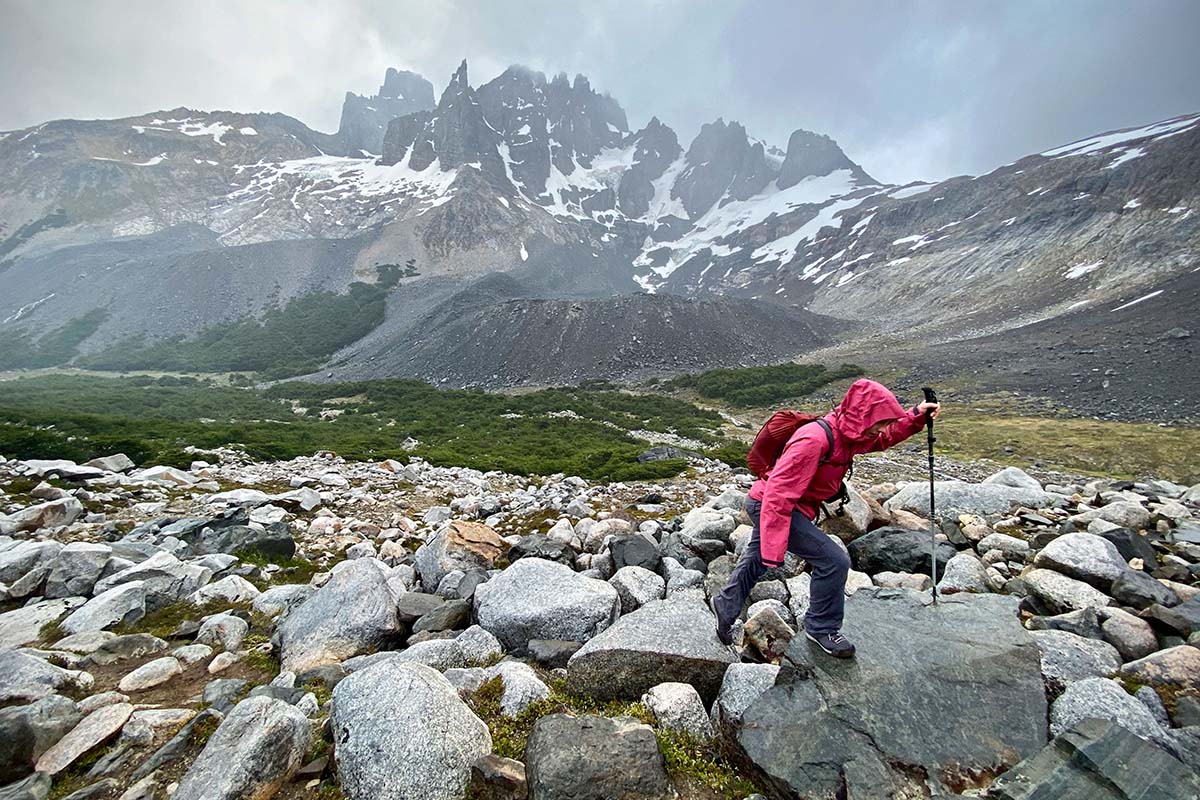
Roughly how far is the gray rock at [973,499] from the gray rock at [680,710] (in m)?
5.90

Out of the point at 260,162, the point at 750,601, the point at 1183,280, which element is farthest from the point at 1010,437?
the point at 260,162

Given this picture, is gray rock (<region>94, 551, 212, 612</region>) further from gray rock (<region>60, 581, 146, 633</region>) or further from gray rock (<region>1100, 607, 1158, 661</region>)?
gray rock (<region>1100, 607, 1158, 661</region>)

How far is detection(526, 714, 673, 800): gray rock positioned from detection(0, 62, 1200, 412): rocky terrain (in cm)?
3493

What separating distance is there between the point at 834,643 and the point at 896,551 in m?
3.55

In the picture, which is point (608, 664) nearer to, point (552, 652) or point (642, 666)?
point (642, 666)

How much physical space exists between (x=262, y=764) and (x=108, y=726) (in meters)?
1.68

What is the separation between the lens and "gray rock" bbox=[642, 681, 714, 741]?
380 centimetres

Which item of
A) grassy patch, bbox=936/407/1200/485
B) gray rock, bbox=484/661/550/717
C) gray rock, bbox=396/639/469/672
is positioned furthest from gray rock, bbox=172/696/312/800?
grassy patch, bbox=936/407/1200/485

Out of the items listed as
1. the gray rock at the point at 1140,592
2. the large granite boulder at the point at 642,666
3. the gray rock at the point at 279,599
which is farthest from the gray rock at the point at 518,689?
the gray rock at the point at 1140,592

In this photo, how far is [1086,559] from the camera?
214 inches

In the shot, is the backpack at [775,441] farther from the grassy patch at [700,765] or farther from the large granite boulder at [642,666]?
the grassy patch at [700,765]

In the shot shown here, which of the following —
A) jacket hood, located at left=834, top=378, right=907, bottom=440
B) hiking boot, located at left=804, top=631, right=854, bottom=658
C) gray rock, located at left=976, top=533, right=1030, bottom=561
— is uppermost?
jacket hood, located at left=834, top=378, right=907, bottom=440

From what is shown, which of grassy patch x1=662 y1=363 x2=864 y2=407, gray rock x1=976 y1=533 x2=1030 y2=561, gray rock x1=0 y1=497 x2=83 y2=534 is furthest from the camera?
grassy patch x1=662 y1=363 x2=864 y2=407

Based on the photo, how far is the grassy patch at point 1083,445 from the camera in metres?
A: 17.5
